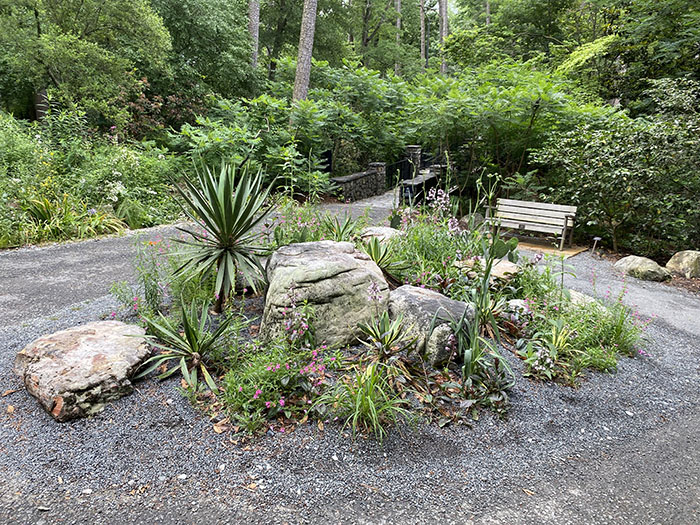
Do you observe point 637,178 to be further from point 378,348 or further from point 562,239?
point 378,348

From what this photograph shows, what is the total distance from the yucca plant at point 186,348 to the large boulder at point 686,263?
630 cm

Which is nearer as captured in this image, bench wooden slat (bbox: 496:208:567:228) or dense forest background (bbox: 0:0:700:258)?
dense forest background (bbox: 0:0:700:258)

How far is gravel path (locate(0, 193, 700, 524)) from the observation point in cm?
187

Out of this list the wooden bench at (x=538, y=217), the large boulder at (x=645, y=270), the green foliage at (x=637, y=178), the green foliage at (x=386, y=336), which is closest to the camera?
the green foliage at (x=386, y=336)

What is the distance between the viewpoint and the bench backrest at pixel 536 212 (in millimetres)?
6989

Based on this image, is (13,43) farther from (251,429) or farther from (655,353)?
(655,353)

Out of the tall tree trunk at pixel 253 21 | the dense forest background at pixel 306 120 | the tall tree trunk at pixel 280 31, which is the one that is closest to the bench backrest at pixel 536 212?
the dense forest background at pixel 306 120

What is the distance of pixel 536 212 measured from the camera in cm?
723

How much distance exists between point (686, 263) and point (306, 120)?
717 centimetres

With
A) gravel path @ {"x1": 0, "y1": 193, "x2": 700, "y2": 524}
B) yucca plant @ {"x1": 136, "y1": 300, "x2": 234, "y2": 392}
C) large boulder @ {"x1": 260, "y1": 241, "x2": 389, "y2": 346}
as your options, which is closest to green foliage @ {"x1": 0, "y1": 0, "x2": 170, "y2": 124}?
gravel path @ {"x1": 0, "y1": 193, "x2": 700, "y2": 524}

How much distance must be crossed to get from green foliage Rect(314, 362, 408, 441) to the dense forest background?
2512 millimetres

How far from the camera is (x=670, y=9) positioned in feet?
30.2

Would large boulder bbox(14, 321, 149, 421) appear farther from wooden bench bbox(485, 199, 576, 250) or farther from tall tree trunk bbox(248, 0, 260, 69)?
tall tree trunk bbox(248, 0, 260, 69)

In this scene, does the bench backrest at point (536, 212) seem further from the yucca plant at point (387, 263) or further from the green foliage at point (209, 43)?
the green foliage at point (209, 43)
